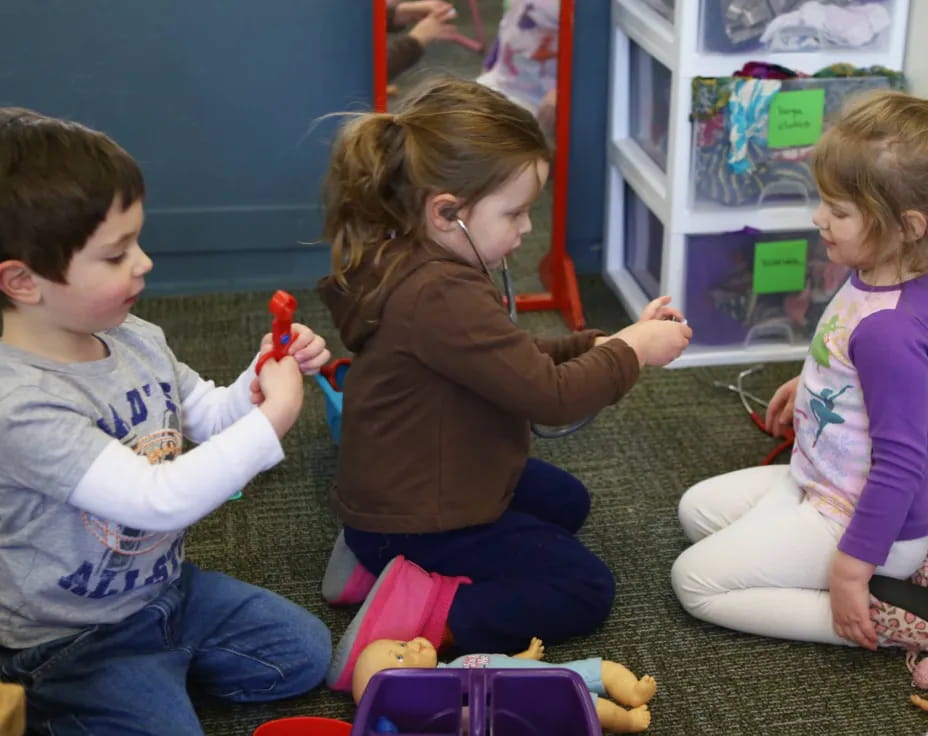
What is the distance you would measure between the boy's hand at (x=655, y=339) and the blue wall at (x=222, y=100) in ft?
3.24

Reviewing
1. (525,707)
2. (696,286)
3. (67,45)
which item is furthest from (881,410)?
(67,45)

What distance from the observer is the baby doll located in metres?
1.30

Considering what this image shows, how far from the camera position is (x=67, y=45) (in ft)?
7.41

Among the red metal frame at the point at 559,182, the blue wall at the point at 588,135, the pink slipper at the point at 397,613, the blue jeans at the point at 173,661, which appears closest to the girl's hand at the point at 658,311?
the pink slipper at the point at 397,613

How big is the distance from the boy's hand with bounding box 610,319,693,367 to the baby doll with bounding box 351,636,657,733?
368mm

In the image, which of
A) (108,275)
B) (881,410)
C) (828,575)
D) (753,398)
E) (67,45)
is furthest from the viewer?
(67,45)

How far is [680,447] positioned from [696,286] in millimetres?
386

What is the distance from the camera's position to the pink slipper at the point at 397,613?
1.38m

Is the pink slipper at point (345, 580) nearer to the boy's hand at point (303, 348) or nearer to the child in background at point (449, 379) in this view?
the child in background at point (449, 379)

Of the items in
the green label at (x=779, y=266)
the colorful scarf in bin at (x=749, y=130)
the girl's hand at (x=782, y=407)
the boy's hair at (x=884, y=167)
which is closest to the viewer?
the boy's hair at (x=884, y=167)

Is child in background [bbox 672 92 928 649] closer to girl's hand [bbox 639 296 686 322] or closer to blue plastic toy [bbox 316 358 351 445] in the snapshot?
girl's hand [bbox 639 296 686 322]

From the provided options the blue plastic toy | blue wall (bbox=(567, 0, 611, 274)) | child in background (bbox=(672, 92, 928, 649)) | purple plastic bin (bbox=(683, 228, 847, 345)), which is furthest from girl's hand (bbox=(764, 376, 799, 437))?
blue wall (bbox=(567, 0, 611, 274))

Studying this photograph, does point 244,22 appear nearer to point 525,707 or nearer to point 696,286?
point 696,286

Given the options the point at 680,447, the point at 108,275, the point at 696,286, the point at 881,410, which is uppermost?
the point at 108,275
